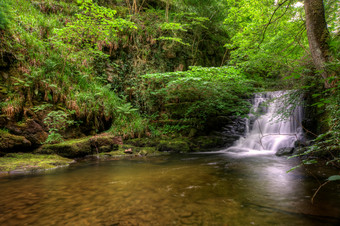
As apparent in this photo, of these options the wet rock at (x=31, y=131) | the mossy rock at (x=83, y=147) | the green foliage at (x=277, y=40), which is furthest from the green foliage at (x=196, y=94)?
the wet rock at (x=31, y=131)

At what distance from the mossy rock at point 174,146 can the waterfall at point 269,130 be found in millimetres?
2065

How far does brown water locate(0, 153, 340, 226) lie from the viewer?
6.44 ft

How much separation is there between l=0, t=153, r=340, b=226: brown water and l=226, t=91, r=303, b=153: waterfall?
3.90 metres

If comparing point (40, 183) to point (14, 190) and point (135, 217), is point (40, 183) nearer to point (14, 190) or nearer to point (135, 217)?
point (14, 190)

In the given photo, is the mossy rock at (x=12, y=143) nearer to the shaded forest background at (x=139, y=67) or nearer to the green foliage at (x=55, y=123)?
the shaded forest background at (x=139, y=67)

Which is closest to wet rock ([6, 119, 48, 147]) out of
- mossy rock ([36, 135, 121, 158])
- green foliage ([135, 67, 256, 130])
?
mossy rock ([36, 135, 121, 158])

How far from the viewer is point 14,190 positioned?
9.66 feet

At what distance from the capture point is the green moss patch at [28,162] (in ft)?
14.3

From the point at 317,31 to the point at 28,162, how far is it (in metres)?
7.96

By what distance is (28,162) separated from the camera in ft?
15.5

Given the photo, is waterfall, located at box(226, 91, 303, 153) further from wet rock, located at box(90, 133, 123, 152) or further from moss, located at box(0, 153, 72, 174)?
moss, located at box(0, 153, 72, 174)

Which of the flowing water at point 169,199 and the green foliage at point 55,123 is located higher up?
the green foliage at point 55,123

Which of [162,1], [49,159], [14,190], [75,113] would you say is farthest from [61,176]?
[162,1]

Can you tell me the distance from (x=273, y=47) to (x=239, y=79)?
2.54 meters
